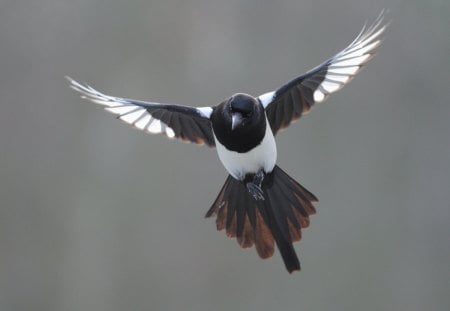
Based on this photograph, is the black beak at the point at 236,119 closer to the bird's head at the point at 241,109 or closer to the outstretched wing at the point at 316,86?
the bird's head at the point at 241,109

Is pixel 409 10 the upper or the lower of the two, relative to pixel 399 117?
upper

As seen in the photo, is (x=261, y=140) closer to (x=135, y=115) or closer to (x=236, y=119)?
(x=236, y=119)

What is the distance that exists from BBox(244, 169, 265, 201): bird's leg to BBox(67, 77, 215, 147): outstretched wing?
0.17 m

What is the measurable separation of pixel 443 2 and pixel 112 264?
2.13 m

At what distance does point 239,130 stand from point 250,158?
0.13 metres

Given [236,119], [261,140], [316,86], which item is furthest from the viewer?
[316,86]

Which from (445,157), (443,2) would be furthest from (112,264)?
(443,2)

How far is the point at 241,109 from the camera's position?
216 cm

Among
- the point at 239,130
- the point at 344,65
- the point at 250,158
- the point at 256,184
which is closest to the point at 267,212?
the point at 256,184

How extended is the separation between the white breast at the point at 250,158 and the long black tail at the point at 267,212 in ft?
0.30

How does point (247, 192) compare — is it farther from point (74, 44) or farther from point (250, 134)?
point (74, 44)

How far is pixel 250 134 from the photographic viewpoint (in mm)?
2252

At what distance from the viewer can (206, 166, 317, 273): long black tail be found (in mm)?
2465

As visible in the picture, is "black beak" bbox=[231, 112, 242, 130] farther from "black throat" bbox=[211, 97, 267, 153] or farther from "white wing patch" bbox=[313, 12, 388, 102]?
"white wing patch" bbox=[313, 12, 388, 102]
